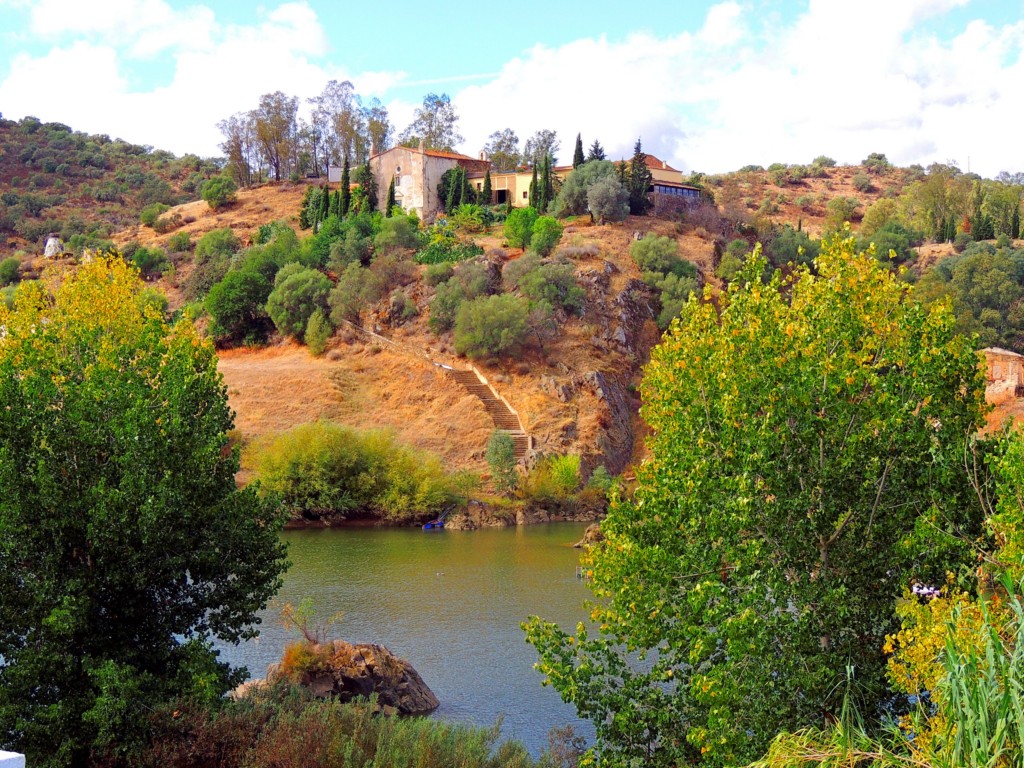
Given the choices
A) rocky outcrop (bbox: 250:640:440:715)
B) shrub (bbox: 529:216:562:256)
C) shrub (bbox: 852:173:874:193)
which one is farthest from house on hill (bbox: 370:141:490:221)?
rocky outcrop (bbox: 250:640:440:715)

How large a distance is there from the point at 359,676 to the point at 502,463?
28.0m

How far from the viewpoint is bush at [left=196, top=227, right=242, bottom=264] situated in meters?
75.2

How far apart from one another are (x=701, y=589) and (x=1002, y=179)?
139 m

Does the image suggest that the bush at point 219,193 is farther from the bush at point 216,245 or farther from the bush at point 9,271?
the bush at point 9,271

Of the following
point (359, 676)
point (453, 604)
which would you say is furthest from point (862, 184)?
A: point (359, 676)

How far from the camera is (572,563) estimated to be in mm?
34344

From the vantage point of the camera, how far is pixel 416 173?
7581 centimetres

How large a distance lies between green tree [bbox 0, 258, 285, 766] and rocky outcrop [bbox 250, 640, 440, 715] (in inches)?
136

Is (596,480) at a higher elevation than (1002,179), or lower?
lower

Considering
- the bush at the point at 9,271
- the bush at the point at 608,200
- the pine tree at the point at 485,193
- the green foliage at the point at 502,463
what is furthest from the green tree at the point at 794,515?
the bush at the point at 9,271

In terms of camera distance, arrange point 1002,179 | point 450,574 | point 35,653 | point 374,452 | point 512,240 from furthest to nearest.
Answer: point 1002,179, point 512,240, point 374,452, point 450,574, point 35,653

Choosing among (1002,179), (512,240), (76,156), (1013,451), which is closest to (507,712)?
(1013,451)

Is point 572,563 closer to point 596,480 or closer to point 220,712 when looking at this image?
point 596,480

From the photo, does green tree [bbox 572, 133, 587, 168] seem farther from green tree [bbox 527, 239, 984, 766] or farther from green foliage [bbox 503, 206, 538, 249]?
green tree [bbox 527, 239, 984, 766]
